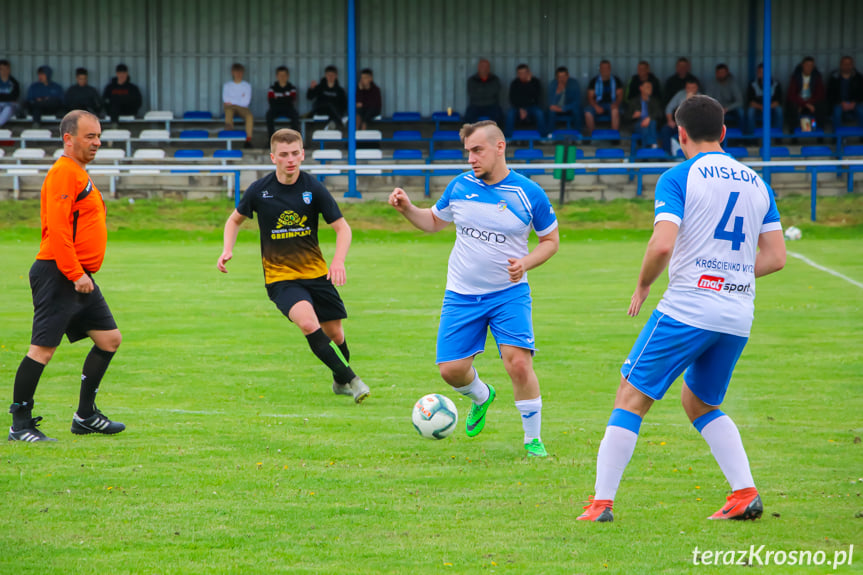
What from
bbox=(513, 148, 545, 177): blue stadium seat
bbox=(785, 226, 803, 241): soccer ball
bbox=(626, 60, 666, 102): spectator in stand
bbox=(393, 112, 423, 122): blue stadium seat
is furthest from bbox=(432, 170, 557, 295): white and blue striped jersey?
bbox=(393, 112, 423, 122): blue stadium seat

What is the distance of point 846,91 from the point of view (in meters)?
27.6

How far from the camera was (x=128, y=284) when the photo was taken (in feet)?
50.3

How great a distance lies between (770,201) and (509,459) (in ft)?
7.62

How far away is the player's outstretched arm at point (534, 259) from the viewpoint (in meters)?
6.16

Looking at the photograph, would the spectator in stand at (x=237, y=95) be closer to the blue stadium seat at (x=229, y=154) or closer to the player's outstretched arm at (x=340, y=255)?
the blue stadium seat at (x=229, y=154)

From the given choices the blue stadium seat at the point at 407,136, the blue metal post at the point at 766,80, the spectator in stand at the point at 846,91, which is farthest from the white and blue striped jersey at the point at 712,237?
the spectator in stand at the point at 846,91

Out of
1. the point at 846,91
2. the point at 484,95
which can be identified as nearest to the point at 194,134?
the point at 484,95

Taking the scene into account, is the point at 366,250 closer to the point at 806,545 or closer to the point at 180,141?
the point at 180,141

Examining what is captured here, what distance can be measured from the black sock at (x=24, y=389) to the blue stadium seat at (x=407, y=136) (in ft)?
73.3

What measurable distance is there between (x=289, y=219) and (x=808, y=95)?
22991 mm

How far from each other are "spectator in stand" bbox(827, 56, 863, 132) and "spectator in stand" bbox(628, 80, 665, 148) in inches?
193

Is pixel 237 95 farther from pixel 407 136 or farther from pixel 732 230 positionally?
pixel 732 230

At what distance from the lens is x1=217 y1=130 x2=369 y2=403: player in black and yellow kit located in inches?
317

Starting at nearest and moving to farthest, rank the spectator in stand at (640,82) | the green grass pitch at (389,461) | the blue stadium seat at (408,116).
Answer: the green grass pitch at (389,461) < the spectator in stand at (640,82) < the blue stadium seat at (408,116)
